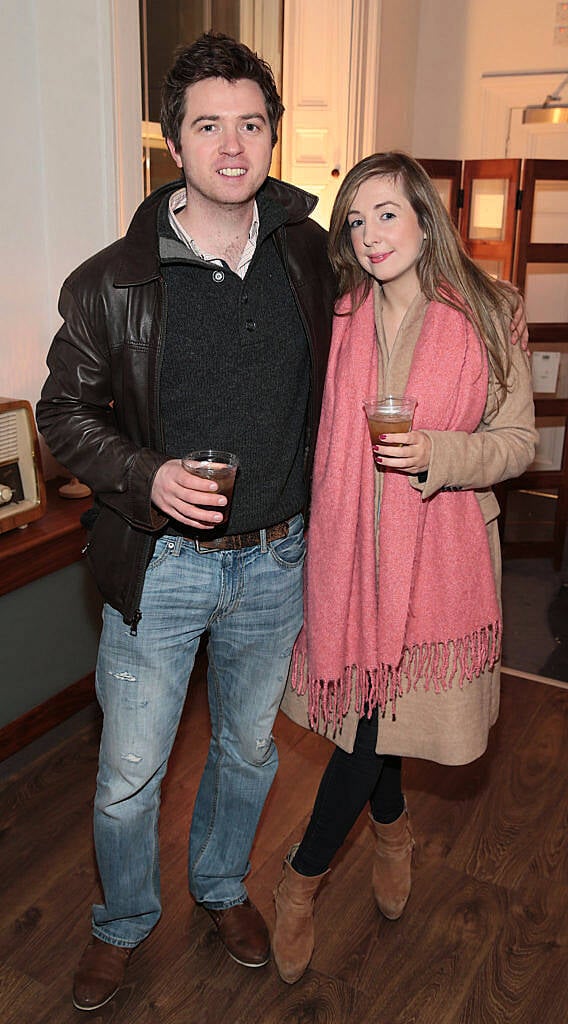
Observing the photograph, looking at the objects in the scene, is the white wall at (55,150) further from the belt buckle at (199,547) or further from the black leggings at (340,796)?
the black leggings at (340,796)

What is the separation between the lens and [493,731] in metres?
2.97

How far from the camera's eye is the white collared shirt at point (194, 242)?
1.69m

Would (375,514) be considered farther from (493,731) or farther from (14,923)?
(493,731)

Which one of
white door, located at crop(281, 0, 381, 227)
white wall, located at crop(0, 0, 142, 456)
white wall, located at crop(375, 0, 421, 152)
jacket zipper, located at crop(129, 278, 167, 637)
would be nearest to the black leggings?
jacket zipper, located at crop(129, 278, 167, 637)

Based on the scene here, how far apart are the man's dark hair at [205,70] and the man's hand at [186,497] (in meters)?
0.61

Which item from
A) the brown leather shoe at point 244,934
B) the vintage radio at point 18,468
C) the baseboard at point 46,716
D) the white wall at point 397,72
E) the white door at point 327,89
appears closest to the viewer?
the brown leather shoe at point 244,934

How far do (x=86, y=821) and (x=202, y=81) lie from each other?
1.83 m

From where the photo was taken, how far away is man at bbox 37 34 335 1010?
5.33 ft

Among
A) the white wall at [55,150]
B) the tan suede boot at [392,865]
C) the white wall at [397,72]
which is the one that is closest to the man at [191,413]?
the tan suede boot at [392,865]

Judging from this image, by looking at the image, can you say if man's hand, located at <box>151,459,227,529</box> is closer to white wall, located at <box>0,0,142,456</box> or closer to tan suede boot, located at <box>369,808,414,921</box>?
tan suede boot, located at <box>369,808,414,921</box>

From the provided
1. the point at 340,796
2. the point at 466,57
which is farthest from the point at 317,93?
the point at 340,796

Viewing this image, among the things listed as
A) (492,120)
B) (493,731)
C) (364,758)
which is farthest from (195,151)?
(492,120)

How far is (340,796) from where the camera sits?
189 cm

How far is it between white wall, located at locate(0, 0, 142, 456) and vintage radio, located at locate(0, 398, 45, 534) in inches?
12.3
